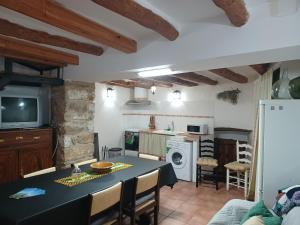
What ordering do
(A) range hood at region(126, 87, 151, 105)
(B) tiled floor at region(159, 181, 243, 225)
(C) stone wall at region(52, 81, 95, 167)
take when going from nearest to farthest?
1. (B) tiled floor at region(159, 181, 243, 225)
2. (C) stone wall at region(52, 81, 95, 167)
3. (A) range hood at region(126, 87, 151, 105)

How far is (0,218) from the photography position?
1457 millimetres

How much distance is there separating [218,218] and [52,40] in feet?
8.03

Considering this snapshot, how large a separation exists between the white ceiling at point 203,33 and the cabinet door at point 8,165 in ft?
6.07

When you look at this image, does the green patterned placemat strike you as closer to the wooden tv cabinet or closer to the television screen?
the wooden tv cabinet

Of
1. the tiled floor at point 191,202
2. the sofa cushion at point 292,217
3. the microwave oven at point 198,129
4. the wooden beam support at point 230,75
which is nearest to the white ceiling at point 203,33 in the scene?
the wooden beam support at point 230,75

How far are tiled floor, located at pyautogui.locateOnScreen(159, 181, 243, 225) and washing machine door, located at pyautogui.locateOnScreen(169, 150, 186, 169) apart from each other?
356mm

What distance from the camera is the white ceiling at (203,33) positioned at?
1704 mm

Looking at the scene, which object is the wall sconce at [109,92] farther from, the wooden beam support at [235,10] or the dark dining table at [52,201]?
the wooden beam support at [235,10]

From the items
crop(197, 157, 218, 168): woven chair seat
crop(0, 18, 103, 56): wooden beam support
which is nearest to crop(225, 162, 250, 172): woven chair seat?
crop(197, 157, 218, 168): woven chair seat

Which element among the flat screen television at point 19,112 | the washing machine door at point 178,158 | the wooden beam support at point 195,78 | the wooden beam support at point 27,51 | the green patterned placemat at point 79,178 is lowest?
the washing machine door at point 178,158

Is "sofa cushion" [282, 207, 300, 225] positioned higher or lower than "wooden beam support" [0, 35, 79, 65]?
lower

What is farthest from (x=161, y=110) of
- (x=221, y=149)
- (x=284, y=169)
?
(x=284, y=169)

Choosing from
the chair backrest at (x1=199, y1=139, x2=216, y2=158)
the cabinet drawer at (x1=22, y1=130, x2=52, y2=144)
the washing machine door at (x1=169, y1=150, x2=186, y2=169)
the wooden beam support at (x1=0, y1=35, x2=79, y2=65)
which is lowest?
the washing machine door at (x1=169, y1=150, x2=186, y2=169)

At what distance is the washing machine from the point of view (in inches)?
178
